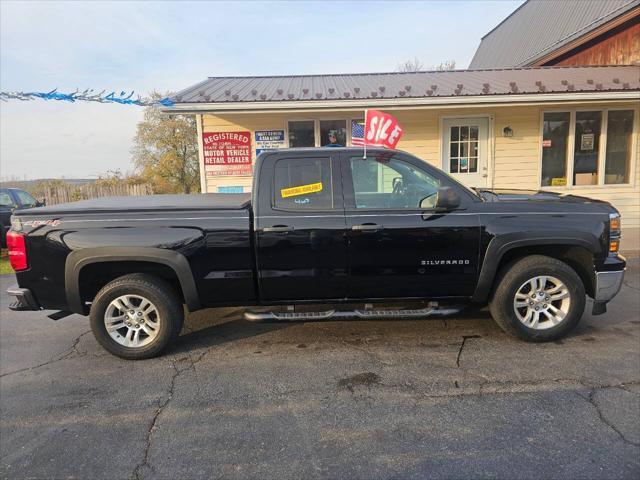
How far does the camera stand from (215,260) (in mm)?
4012

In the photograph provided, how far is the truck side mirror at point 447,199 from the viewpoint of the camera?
12.8 ft

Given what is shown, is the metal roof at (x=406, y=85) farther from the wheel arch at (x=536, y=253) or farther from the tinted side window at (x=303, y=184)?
the wheel arch at (x=536, y=253)

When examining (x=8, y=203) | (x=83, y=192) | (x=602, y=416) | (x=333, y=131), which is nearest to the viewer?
(x=602, y=416)

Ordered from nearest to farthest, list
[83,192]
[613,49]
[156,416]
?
[156,416] < [613,49] < [83,192]

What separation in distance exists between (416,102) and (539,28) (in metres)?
9.35

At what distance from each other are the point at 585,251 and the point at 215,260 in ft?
11.7

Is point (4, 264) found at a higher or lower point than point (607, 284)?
lower

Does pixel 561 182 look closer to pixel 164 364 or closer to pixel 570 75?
pixel 570 75

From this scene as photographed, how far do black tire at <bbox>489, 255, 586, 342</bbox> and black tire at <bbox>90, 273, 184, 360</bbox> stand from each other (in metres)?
3.11

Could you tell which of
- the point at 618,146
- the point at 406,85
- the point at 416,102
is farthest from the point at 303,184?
the point at 618,146

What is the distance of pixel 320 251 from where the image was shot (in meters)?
4.05

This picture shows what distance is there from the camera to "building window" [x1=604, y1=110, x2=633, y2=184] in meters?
10.1

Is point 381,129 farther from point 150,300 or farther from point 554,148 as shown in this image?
point 554,148

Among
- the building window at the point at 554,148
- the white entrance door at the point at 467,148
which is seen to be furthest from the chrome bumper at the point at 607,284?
the building window at the point at 554,148
